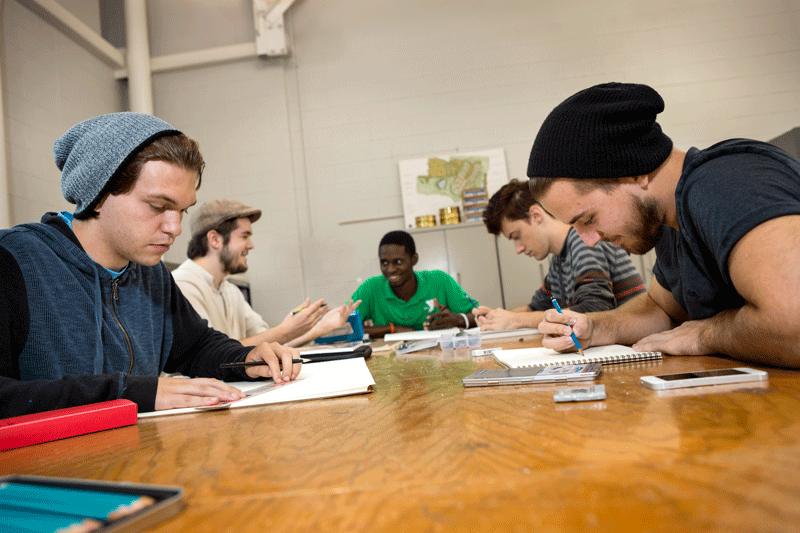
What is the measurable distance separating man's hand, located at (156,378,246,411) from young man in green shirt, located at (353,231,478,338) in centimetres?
259

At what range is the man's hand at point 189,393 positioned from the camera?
→ 0.87m

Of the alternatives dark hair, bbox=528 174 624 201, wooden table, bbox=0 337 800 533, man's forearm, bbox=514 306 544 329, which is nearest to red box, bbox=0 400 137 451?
wooden table, bbox=0 337 800 533

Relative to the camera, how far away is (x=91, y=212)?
1.17 meters

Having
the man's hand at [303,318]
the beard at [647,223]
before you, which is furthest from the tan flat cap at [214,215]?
the beard at [647,223]

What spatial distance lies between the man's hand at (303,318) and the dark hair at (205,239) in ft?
2.42

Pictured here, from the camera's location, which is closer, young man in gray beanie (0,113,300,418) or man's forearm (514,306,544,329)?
young man in gray beanie (0,113,300,418)

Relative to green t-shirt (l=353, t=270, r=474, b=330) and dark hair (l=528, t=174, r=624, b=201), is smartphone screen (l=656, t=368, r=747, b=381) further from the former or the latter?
green t-shirt (l=353, t=270, r=474, b=330)

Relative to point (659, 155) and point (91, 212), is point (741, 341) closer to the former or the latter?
point (659, 155)

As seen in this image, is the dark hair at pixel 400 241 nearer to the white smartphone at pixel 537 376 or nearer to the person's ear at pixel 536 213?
the person's ear at pixel 536 213

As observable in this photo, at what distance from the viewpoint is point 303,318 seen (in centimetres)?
213

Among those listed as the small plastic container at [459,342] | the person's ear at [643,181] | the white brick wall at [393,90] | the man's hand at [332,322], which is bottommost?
the small plastic container at [459,342]

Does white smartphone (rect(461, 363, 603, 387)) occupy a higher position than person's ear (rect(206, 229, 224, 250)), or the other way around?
person's ear (rect(206, 229, 224, 250))

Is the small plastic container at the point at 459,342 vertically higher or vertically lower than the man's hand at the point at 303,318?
lower

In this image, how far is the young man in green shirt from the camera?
3.51 metres
